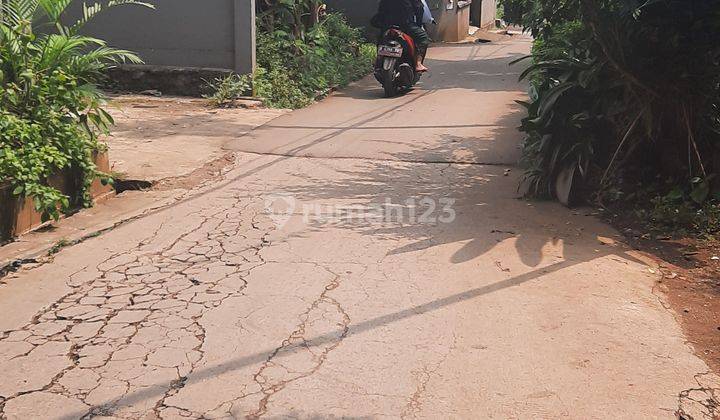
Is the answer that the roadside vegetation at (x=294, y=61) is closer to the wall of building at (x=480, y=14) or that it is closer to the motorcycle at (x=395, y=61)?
the motorcycle at (x=395, y=61)

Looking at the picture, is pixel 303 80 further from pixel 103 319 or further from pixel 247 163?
pixel 103 319

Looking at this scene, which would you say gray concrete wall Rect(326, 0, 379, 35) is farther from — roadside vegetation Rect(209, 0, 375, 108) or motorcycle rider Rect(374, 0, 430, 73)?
motorcycle rider Rect(374, 0, 430, 73)

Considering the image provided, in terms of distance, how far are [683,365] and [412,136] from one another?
580cm

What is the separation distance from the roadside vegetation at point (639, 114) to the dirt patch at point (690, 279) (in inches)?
7.0

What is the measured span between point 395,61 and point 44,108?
7133 mm


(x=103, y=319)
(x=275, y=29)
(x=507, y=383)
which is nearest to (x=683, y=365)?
(x=507, y=383)

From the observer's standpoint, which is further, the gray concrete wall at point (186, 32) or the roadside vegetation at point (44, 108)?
the gray concrete wall at point (186, 32)

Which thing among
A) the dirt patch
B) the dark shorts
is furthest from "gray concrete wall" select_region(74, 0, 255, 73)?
the dirt patch

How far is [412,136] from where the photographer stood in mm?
9430

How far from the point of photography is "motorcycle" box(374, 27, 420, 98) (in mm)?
12337

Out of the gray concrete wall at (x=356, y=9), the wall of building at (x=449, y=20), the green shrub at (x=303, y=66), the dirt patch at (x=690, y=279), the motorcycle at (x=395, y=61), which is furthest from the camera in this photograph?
the wall of building at (x=449, y=20)

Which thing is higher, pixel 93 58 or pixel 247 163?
pixel 93 58

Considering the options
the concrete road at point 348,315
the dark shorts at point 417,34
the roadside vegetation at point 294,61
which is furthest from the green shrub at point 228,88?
the concrete road at point 348,315

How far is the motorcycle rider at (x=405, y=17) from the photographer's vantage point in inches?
502
